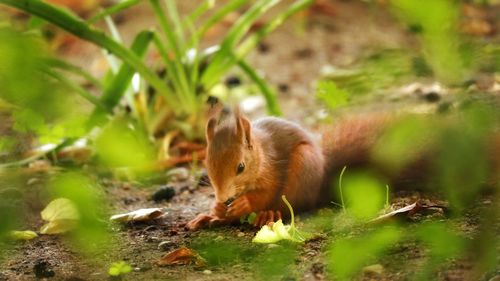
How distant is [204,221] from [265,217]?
0.49 ft

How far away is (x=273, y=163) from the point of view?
1.60 meters

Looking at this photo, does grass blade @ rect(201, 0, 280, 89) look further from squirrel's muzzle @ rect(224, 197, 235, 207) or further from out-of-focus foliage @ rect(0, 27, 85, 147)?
out-of-focus foliage @ rect(0, 27, 85, 147)

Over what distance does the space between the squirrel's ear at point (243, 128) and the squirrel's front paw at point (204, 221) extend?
0.64 ft

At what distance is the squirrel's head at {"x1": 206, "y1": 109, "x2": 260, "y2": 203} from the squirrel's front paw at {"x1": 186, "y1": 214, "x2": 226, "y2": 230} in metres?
0.10

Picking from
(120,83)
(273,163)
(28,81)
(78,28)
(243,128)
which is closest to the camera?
(28,81)

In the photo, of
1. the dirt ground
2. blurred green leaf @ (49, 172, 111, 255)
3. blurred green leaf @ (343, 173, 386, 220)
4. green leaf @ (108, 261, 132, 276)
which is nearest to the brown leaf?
the dirt ground

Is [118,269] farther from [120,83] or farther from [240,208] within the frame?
[120,83]

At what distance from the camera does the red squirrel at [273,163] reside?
1.50 m

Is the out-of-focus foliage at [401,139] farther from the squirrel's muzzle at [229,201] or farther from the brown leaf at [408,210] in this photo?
the squirrel's muzzle at [229,201]

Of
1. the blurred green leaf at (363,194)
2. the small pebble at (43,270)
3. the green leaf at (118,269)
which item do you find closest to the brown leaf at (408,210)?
the green leaf at (118,269)

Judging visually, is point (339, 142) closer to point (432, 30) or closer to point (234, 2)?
point (234, 2)

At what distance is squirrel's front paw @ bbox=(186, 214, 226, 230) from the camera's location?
5.27ft

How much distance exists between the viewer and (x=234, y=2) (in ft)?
7.39

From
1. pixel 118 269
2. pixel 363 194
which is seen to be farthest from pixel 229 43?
pixel 363 194
